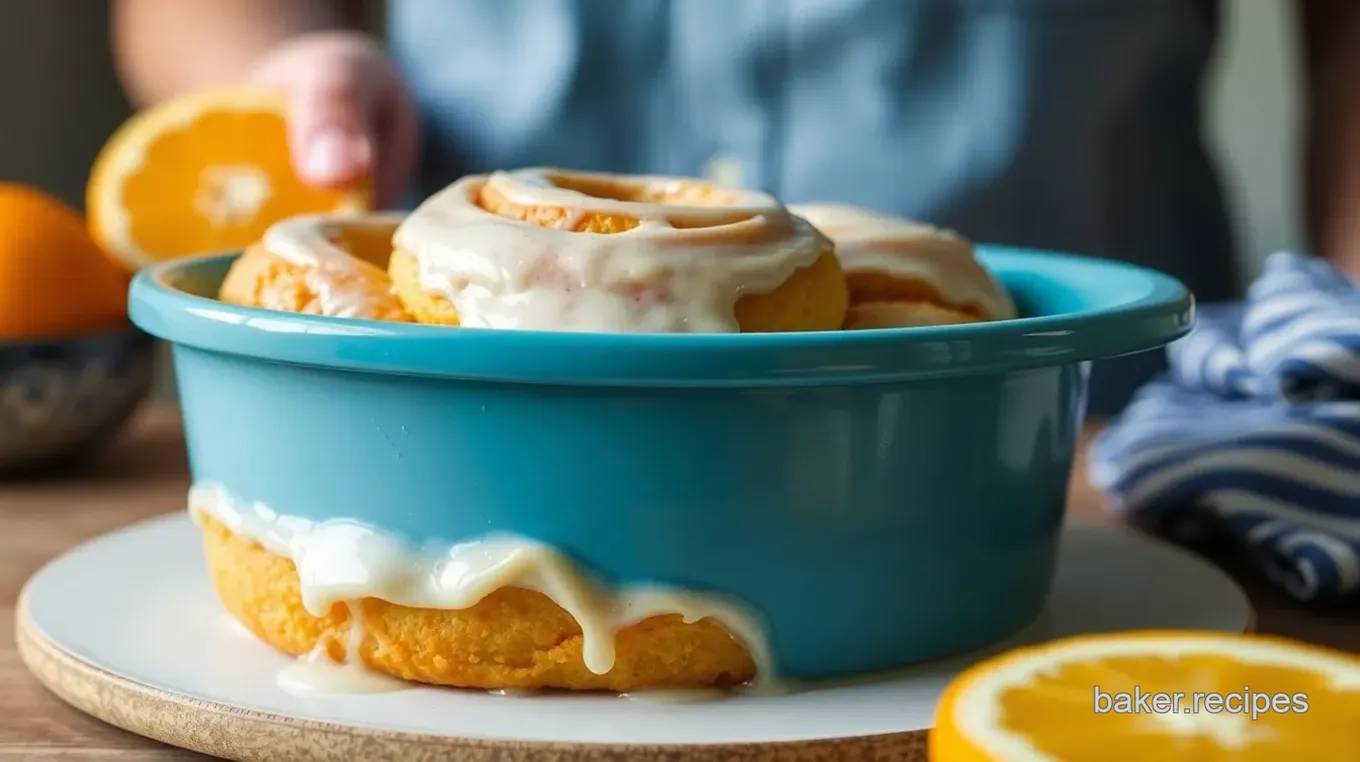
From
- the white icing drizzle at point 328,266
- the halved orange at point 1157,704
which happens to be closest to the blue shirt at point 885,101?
the white icing drizzle at point 328,266

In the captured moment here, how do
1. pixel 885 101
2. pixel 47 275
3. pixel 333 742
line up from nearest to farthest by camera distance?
1. pixel 333 742
2. pixel 47 275
3. pixel 885 101

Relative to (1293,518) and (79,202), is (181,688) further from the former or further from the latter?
(79,202)

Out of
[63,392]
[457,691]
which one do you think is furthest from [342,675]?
[63,392]

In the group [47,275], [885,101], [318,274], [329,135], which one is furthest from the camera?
[885,101]

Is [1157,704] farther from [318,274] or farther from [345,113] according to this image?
[345,113]

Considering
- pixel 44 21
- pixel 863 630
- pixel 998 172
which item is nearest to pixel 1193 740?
pixel 863 630

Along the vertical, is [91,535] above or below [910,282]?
below

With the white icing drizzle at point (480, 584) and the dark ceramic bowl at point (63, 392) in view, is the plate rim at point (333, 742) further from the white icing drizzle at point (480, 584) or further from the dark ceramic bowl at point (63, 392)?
the dark ceramic bowl at point (63, 392)
